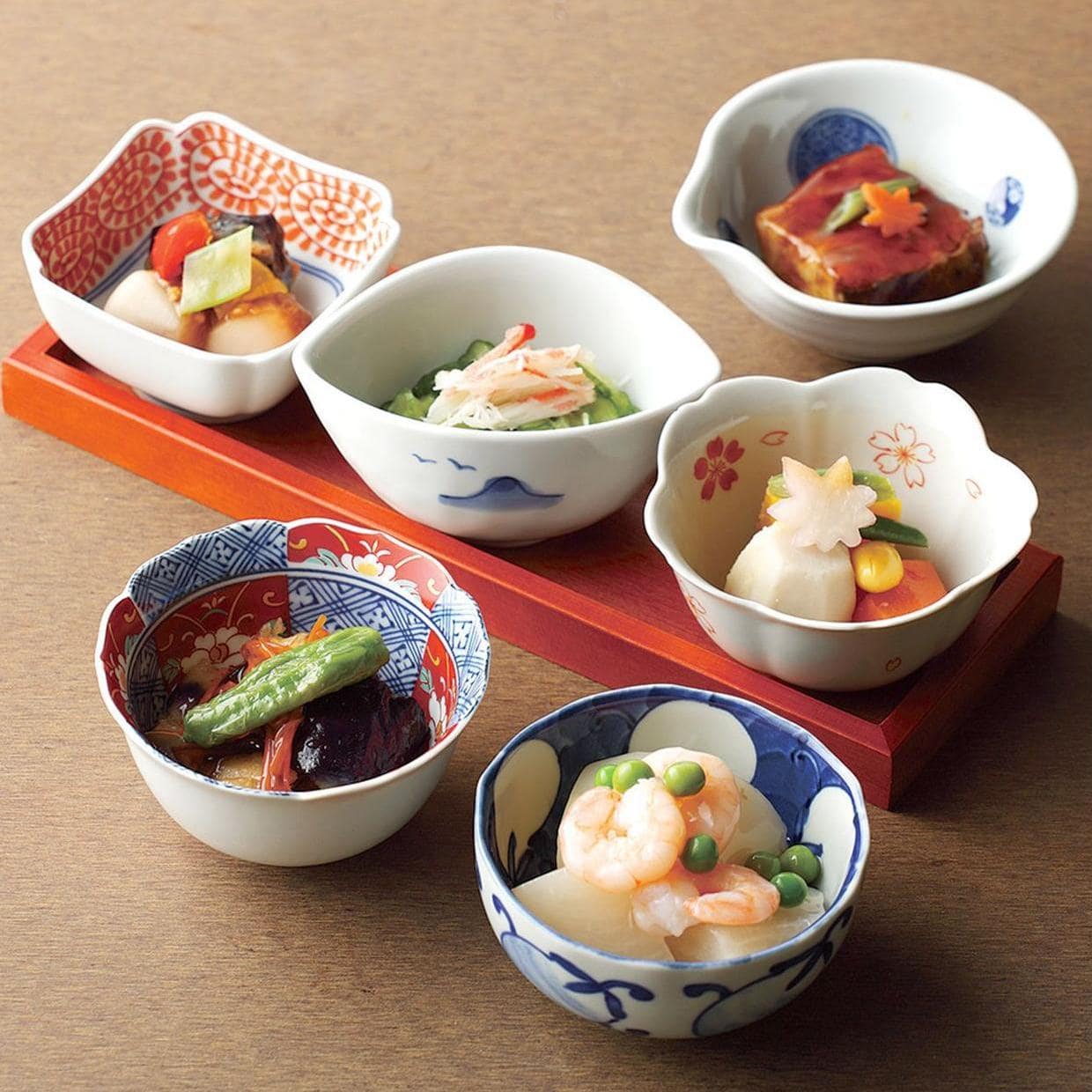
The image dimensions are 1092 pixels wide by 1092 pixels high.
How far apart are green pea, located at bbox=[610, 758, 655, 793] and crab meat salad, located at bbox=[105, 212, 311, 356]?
0.71 m

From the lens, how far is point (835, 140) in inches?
79.3

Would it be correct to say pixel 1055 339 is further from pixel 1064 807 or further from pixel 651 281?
pixel 1064 807

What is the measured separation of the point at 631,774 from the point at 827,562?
0.31 metres

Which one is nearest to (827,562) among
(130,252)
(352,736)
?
(352,736)

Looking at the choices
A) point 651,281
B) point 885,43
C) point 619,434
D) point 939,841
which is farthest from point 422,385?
point 885,43

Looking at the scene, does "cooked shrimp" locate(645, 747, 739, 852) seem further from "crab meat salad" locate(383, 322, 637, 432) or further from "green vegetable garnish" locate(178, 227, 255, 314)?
"green vegetable garnish" locate(178, 227, 255, 314)

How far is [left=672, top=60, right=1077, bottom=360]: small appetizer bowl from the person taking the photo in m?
1.78

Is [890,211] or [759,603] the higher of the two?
[890,211]

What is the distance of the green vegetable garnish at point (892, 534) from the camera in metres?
1.48

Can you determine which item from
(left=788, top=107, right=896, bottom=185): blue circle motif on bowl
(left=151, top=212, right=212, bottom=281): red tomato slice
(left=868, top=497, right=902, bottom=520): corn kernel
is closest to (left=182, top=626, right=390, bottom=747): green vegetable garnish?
(left=868, top=497, right=902, bottom=520): corn kernel

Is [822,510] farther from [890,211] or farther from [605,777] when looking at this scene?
[890,211]

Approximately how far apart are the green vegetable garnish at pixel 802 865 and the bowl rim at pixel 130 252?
0.71m

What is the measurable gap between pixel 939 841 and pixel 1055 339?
0.74 meters

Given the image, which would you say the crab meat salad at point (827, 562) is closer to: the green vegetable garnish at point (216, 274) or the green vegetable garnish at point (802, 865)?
the green vegetable garnish at point (802, 865)
